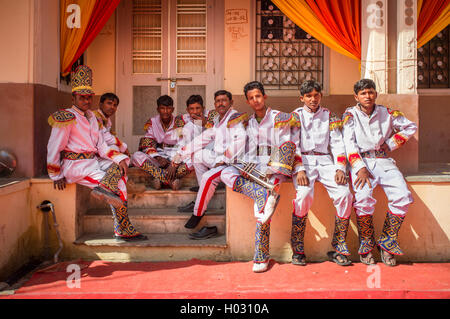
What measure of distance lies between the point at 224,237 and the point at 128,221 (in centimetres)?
101

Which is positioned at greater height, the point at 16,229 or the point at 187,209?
the point at 187,209

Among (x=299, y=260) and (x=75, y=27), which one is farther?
(x=75, y=27)

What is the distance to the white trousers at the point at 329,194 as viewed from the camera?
331cm

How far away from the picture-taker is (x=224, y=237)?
3.76 metres

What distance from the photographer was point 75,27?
437 cm

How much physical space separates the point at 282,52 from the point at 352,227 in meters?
3.06

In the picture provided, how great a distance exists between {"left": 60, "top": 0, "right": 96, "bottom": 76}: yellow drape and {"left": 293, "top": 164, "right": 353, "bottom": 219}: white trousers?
3112 millimetres

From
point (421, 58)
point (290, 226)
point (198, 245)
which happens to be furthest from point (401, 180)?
point (421, 58)

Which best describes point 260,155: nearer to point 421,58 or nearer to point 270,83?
point 270,83

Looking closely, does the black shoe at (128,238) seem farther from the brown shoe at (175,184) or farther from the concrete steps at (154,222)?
the brown shoe at (175,184)

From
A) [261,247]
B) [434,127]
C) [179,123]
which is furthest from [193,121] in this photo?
[434,127]

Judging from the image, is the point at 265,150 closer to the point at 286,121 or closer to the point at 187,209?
the point at 286,121

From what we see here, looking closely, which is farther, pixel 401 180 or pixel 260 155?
pixel 260 155

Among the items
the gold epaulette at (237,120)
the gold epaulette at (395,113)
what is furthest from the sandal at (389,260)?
the gold epaulette at (237,120)
